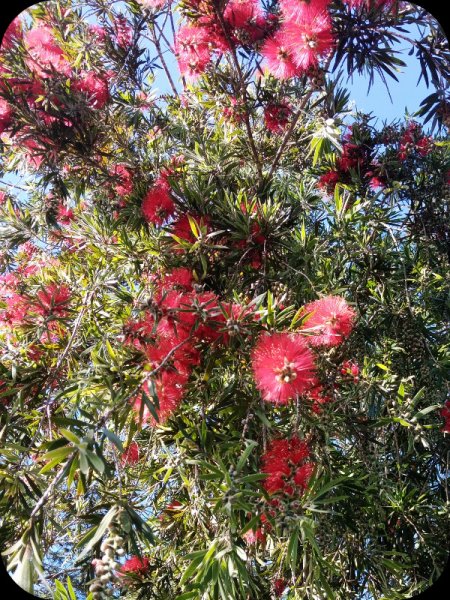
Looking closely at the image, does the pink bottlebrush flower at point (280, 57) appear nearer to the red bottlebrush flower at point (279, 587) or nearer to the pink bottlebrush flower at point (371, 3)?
the pink bottlebrush flower at point (371, 3)

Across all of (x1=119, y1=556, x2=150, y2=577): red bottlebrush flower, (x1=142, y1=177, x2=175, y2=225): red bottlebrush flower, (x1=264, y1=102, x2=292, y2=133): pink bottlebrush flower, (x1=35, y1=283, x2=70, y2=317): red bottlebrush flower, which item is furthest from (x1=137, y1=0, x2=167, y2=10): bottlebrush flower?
(x1=119, y1=556, x2=150, y2=577): red bottlebrush flower

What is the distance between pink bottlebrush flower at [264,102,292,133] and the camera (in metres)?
2.71

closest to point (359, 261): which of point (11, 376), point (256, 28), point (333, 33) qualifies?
point (333, 33)

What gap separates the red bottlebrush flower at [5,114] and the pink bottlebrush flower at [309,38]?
131 cm

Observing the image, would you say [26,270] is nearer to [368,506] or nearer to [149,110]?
[149,110]

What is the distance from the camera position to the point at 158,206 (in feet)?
7.77

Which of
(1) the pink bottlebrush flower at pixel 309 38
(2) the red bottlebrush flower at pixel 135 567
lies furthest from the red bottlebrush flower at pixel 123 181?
(2) the red bottlebrush flower at pixel 135 567

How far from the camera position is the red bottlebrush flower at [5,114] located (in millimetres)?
2316

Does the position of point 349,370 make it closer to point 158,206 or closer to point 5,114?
point 158,206

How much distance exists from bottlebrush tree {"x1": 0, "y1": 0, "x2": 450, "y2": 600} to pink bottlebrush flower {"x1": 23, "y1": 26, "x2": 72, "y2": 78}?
1 cm

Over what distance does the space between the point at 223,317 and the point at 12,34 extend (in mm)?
1778

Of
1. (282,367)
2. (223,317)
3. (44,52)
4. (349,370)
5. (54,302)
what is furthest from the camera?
(44,52)

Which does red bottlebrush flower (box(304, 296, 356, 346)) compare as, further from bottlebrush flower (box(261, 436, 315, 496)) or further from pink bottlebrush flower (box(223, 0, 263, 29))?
pink bottlebrush flower (box(223, 0, 263, 29))

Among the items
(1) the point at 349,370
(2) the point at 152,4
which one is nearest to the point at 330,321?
(1) the point at 349,370
